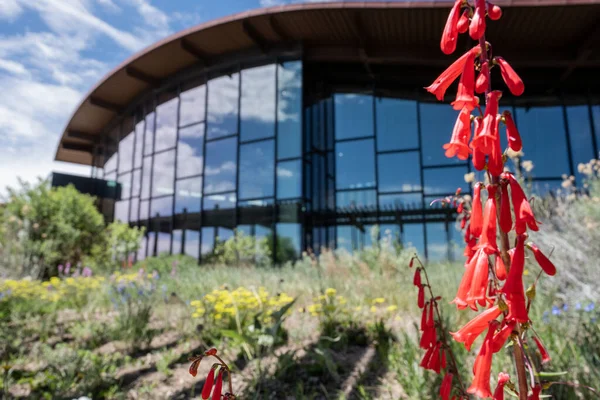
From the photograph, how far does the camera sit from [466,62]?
0.89 meters

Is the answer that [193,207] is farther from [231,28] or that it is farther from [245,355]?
[245,355]

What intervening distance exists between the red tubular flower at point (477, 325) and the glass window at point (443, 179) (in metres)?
11.0

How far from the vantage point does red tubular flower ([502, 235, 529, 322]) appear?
0.70 meters

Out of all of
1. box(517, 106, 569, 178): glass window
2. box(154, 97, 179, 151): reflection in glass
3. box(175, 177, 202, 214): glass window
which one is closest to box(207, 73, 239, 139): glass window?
box(175, 177, 202, 214): glass window

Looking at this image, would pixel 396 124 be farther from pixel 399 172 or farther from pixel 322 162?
pixel 322 162

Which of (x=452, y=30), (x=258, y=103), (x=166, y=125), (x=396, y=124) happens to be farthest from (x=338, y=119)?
(x=452, y=30)

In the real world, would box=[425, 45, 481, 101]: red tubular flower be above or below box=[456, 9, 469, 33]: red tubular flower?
below

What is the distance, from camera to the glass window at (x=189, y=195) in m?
12.7

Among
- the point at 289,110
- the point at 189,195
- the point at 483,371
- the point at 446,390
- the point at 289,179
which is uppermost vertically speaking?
the point at 289,110

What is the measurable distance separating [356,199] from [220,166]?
435cm

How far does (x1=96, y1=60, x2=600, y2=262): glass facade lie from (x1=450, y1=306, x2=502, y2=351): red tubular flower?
9.74 metres

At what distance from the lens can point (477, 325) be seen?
78cm

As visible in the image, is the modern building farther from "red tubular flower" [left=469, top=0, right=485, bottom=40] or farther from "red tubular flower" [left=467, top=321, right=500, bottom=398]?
"red tubular flower" [left=467, top=321, right=500, bottom=398]

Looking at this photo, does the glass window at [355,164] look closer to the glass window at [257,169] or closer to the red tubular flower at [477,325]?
the glass window at [257,169]
